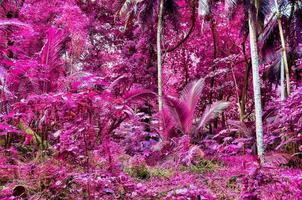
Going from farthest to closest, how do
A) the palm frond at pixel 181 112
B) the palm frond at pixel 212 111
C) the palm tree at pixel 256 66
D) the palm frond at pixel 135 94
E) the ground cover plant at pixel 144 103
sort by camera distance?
the palm frond at pixel 212 111 → the palm frond at pixel 181 112 → the palm frond at pixel 135 94 → the palm tree at pixel 256 66 → the ground cover plant at pixel 144 103

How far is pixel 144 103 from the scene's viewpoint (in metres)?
9.94

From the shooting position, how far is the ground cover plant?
4316mm

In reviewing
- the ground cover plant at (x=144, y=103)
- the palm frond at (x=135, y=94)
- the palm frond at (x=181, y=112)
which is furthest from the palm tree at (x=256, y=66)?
the palm frond at (x=135, y=94)

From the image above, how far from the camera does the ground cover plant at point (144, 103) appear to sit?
14.2 feet

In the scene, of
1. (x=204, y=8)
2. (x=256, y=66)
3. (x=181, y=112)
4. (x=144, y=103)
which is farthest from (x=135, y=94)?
(x=204, y=8)

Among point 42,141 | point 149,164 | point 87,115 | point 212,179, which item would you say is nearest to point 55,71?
point 42,141

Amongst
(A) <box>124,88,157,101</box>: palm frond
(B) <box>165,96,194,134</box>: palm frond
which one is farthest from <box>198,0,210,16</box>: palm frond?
(A) <box>124,88,157,101</box>: palm frond

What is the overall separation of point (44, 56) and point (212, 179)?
3776 millimetres


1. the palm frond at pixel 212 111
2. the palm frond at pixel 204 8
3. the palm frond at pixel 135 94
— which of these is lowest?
the palm frond at pixel 212 111

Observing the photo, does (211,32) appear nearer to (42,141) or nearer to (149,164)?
(149,164)

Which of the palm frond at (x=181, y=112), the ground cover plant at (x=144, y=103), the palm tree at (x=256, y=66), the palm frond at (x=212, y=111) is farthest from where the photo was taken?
the palm frond at (x=212, y=111)

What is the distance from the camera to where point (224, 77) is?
1201 centimetres

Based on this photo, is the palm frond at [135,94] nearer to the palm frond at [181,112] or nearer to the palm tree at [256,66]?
the palm frond at [181,112]

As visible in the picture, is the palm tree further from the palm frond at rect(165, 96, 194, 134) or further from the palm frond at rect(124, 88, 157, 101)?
the palm frond at rect(124, 88, 157, 101)
